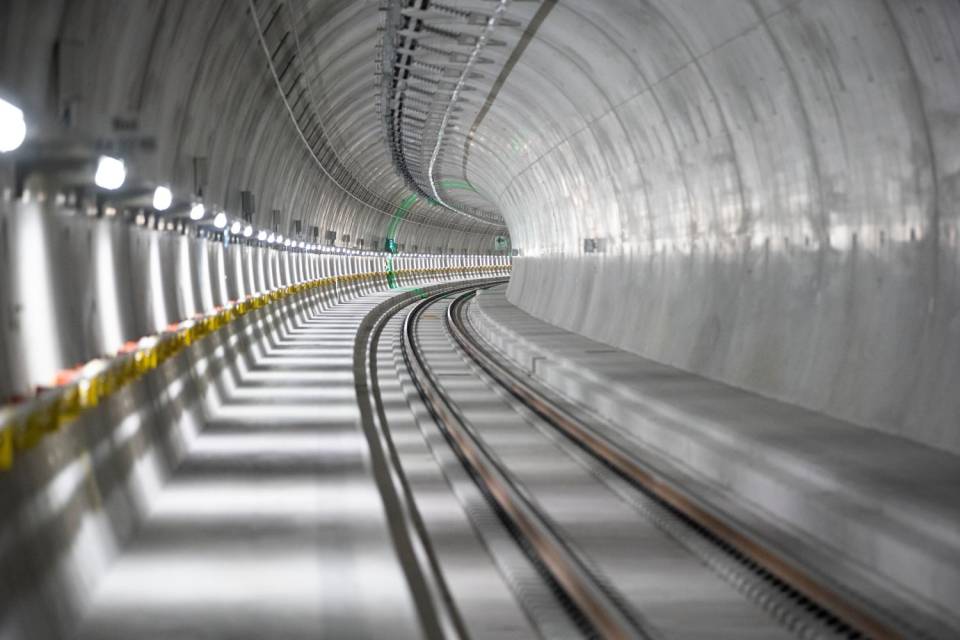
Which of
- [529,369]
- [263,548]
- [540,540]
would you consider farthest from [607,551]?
[529,369]

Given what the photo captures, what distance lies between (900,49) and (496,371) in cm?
1399

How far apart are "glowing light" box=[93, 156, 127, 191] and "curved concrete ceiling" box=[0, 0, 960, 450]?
196 mm

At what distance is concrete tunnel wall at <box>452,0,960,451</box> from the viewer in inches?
430

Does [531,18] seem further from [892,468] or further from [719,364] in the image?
[892,468]

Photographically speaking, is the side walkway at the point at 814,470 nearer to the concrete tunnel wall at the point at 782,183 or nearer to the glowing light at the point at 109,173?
the concrete tunnel wall at the point at 782,183

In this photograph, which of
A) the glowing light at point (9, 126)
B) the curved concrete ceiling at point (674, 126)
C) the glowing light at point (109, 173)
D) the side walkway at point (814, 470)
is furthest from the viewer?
the curved concrete ceiling at point (674, 126)

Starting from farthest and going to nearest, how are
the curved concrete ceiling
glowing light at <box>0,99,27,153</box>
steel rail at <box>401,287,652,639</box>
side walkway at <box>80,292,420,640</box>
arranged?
the curved concrete ceiling → steel rail at <box>401,287,652,639</box> → side walkway at <box>80,292,420,640</box> → glowing light at <box>0,99,27,153</box>

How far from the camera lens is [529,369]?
23.9m

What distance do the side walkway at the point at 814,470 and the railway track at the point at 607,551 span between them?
43cm

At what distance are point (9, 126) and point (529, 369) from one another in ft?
58.3

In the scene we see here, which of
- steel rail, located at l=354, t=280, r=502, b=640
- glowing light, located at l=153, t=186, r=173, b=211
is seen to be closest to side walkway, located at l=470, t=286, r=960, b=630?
steel rail, located at l=354, t=280, r=502, b=640

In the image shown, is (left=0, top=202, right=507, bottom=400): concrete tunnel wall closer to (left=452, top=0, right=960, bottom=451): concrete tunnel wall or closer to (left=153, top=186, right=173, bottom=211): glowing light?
(left=153, top=186, right=173, bottom=211): glowing light

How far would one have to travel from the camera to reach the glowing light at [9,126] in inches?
254

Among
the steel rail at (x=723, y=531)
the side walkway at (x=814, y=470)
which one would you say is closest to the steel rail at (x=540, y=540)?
the steel rail at (x=723, y=531)
